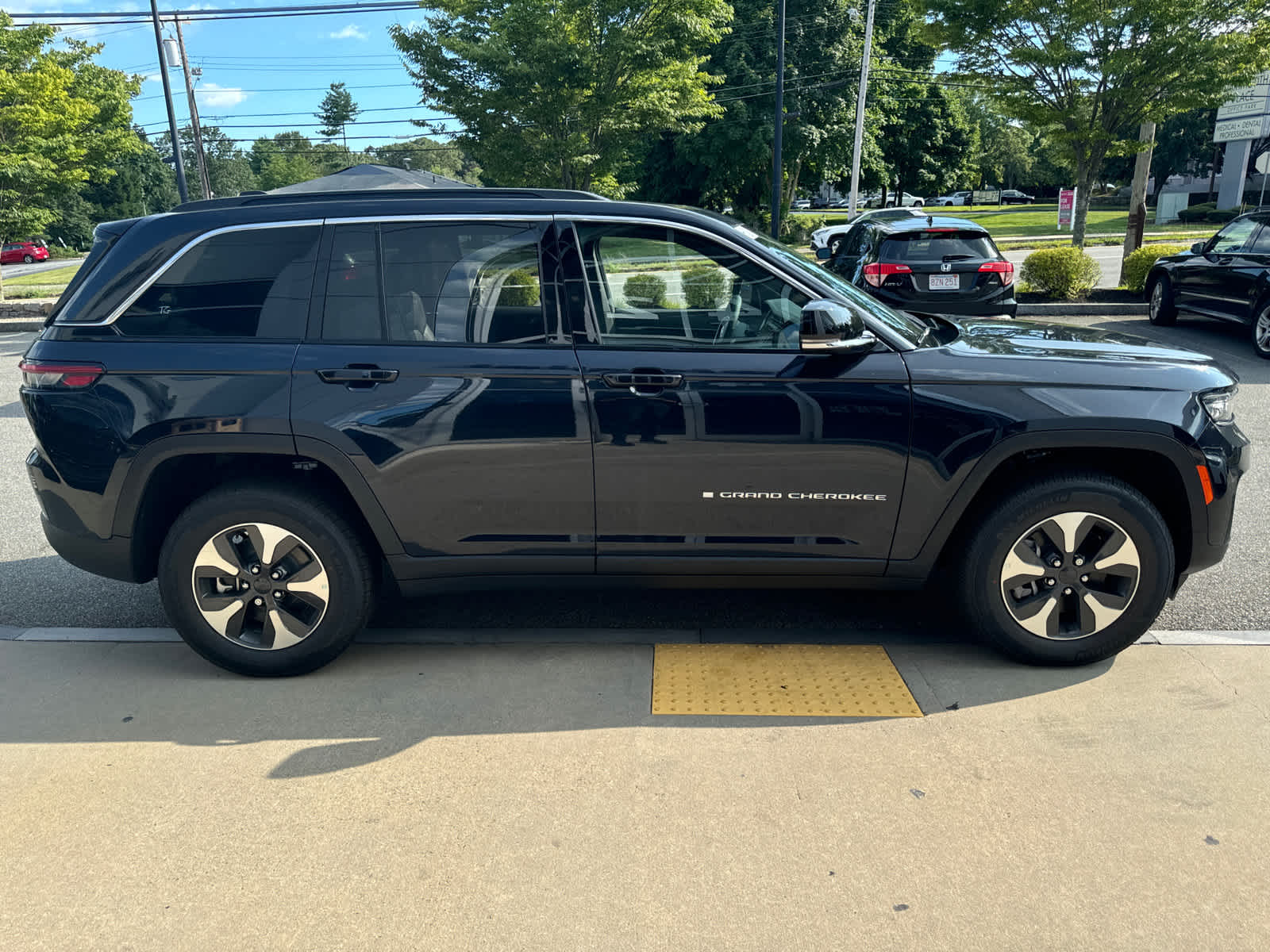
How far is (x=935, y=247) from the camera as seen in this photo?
1059cm

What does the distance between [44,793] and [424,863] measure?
1347 millimetres

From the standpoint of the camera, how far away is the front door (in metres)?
3.44

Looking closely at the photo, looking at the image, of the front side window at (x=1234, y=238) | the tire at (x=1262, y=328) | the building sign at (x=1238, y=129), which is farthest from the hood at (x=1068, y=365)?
the building sign at (x=1238, y=129)

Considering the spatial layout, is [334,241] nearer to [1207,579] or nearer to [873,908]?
[873,908]

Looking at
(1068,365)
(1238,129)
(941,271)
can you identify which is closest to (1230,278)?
(941,271)

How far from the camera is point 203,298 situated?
3568 mm

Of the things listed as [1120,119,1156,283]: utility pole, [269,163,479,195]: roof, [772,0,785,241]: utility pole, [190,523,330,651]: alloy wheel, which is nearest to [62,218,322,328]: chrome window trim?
[190,523,330,651]: alloy wheel

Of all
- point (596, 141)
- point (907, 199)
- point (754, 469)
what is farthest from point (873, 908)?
point (907, 199)

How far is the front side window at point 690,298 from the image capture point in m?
3.55

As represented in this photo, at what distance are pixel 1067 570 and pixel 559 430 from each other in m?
1.98

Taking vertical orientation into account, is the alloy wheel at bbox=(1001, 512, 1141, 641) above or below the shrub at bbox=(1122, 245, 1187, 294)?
below

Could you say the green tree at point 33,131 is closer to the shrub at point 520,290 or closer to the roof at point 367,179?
the roof at point 367,179

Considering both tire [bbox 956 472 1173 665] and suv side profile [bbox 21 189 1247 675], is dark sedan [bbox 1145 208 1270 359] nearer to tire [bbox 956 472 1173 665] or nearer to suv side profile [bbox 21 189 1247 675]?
suv side profile [bbox 21 189 1247 675]

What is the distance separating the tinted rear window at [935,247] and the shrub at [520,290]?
7.84 meters
